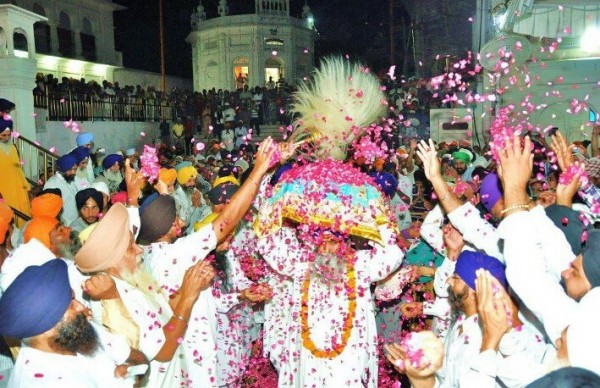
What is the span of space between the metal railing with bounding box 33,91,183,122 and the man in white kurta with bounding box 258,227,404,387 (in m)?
11.6

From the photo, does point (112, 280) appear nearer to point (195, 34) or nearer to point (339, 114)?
point (339, 114)

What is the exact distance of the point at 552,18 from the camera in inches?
383

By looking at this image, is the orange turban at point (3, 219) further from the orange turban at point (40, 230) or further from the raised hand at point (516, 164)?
the raised hand at point (516, 164)

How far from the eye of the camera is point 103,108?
1752 cm

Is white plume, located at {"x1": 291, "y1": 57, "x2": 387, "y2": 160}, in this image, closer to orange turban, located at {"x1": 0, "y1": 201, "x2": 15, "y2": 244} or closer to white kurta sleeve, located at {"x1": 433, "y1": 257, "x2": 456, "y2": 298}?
white kurta sleeve, located at {"x1": 433, "y1": 257, "x2": 456, "y2": 298}

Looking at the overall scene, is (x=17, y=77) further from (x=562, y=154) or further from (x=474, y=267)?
(x=474, y=267)

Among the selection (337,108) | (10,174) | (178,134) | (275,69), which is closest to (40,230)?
(337,108)

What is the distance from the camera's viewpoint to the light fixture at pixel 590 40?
11837 mm

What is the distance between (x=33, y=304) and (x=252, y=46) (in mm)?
31217

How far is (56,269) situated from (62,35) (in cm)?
2866

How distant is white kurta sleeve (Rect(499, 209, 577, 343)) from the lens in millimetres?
2518

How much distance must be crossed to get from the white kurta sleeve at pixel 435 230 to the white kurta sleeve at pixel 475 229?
2.65 feet

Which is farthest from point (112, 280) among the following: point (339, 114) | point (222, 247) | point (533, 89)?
point (533, 89)

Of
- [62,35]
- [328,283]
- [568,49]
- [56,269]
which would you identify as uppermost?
[62,35]
